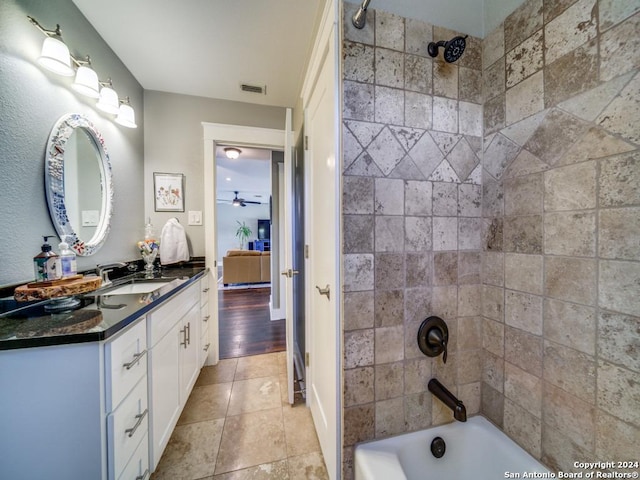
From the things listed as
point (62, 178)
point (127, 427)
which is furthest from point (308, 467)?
point (62, 178)

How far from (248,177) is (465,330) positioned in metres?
5.13

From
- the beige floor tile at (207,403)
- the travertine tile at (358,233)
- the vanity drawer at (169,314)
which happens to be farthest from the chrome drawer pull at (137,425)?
the travertine tile at (358,233)

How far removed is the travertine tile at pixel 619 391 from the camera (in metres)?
0.65

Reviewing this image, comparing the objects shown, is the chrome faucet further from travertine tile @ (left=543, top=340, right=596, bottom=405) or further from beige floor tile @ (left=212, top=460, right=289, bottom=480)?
travertine tile @ (left=543, top=340, right=596, bottom=405)

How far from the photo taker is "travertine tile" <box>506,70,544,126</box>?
886 mm

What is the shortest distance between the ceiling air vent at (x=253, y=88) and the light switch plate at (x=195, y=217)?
1.23 meters

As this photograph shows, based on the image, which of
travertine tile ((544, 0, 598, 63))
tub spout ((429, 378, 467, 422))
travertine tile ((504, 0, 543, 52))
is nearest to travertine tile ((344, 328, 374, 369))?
tub spout ((429, 378, 467, 422))

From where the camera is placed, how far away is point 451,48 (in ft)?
3.07

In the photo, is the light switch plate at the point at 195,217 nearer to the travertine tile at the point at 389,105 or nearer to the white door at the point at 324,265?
the white door at the point at 324,265

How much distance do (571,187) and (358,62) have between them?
927 millimetres

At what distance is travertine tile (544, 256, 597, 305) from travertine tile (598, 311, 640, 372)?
0.21ft

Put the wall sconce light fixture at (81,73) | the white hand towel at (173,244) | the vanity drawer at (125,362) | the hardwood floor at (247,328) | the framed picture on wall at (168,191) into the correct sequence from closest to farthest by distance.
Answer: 1. the vanity drawer at (125,362)
2. the wall sconce light fixture at (81,73)
3. the white hand towel at (173,244)
4. the framed picture on wall at (168,191)
5. the hardwood floor at (247,328)

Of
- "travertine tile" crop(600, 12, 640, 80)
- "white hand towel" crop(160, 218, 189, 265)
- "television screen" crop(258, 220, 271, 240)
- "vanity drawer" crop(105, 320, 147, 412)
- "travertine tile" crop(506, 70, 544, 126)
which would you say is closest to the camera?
"travertine tile" crop(600, 12, 640, 80)

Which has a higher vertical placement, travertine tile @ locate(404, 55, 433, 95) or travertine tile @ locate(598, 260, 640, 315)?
travertine tile @ locate(404, 55, 433, 95)
